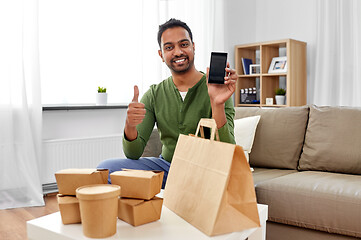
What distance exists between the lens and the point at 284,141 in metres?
2.16

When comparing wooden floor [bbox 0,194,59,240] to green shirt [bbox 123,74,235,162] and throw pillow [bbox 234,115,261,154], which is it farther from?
throw pillow [bbox 234,115,261,154]

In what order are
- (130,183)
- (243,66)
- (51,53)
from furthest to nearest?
(243,66) < (51,53) < (130,183)

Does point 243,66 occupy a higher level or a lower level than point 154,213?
higher

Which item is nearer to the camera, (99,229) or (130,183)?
(99,229)

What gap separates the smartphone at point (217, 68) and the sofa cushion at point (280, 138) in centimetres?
97

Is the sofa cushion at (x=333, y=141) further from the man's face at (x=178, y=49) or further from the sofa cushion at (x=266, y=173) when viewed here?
the man's face at (x=178, y=49)

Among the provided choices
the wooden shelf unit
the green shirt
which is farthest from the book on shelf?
the green shirt

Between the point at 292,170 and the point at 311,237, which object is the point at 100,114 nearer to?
the point at 292,170

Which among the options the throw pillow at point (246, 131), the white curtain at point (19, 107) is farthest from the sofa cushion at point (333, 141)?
the white curtain at point (19, 107)

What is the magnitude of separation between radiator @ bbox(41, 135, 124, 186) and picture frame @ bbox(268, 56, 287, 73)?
1959mm

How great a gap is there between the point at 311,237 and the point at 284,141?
64 centimetres

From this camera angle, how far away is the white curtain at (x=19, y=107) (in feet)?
8.88

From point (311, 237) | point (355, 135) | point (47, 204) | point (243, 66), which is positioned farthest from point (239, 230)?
point (243, 66)

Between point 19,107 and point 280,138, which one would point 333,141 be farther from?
point 19,107
